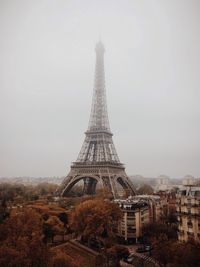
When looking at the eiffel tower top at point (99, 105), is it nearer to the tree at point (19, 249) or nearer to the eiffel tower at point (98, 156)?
the eiffel tower at point (98, 156)

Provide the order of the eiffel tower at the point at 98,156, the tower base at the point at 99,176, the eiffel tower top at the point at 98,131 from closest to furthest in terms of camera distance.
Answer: the tower base at the point at 99,176 → the eiffel tower at the point at 98,156 → the eiffel tower top at the point at 98,131

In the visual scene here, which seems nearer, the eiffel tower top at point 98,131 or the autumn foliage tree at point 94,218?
the autumn foliage tree at point 94,218

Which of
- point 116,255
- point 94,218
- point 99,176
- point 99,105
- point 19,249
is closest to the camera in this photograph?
point 19,249

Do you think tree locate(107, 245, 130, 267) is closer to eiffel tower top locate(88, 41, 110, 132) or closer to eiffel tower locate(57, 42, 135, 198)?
eiffel tower locate(57, 42, 135, 198)

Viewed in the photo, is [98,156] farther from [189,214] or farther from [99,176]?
[189,214]

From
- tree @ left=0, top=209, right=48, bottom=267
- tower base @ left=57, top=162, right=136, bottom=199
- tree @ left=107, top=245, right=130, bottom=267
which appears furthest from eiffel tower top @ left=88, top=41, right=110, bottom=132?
tree @ left=0, top=209, right=48, bottom=267


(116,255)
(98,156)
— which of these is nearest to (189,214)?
(116,255)

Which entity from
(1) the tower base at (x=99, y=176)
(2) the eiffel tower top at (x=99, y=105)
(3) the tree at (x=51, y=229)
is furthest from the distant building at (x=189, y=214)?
(2) the eiffel tower top at (x=99, y=105)
